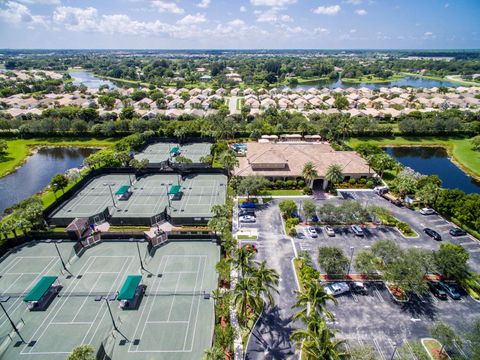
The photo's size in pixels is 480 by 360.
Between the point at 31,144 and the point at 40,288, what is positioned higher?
the point at 40,288

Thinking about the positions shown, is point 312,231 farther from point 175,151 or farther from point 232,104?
point 232,104

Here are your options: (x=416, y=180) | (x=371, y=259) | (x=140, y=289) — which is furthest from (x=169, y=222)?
(x=416, y=180)

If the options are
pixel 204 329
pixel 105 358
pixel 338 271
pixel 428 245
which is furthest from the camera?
pixel 428 245

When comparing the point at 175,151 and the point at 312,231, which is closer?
the point at 312,231

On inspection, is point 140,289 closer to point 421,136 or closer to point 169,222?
point 169,222

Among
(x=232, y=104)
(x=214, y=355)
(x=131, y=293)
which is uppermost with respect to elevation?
(x=214, y=355)

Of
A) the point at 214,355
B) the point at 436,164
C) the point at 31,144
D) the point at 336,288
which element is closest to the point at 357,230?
the point at 336,288

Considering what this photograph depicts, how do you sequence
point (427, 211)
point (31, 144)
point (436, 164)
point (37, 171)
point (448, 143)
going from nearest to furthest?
point (427, 211) → point (37, 171) → point (436, 164) → point (448, 143) → point (31, 144)
